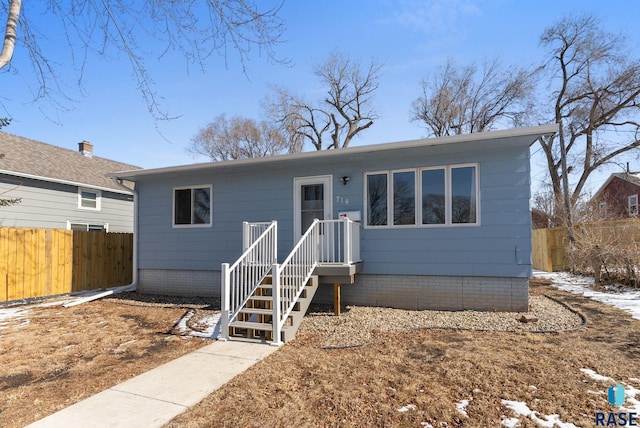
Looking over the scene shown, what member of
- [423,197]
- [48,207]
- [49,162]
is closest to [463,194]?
[423,197]

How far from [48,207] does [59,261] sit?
3534mm

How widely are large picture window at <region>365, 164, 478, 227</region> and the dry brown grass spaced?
2.38 m

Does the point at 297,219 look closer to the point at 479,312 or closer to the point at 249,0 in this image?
the point at 479,312

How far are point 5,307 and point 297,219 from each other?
22.9ft

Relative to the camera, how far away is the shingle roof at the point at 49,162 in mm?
11121

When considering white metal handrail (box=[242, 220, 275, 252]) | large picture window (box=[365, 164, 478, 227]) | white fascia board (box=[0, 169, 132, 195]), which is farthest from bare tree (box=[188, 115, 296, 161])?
large picture window (box=[365, 164, 478, 227])

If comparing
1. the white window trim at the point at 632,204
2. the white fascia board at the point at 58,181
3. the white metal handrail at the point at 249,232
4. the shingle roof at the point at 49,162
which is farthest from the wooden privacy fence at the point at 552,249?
the shingle roof at the point at 49,162

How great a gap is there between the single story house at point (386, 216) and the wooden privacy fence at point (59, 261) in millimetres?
2547

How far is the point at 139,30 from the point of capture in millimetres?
4219

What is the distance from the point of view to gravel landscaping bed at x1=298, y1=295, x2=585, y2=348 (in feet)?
17.4

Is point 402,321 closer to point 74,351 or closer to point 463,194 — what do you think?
point 463,194

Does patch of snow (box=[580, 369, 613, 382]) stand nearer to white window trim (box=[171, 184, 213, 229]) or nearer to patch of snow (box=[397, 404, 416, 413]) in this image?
patch of snow (box=[397, 404, 416, 413])

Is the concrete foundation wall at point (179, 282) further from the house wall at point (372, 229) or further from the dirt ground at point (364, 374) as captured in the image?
the dirt ground at point (364, 374)

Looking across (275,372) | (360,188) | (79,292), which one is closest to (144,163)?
(79,292)
